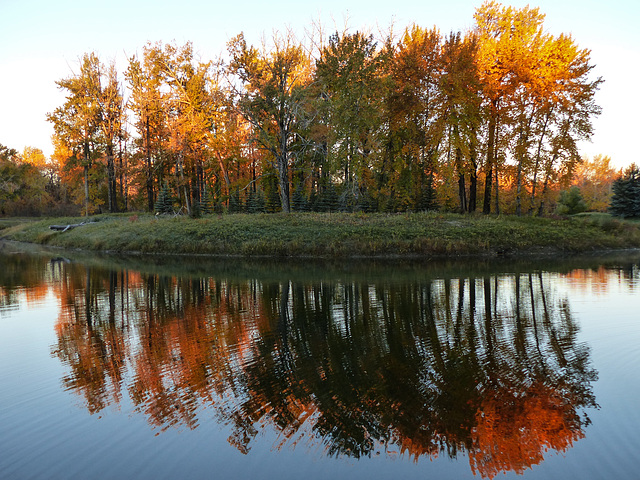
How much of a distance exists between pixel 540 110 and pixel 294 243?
20422mm

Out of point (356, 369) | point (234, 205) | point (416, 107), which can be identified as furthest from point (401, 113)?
point (356, 369)

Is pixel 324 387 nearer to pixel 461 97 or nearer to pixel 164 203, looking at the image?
pixel 461 97

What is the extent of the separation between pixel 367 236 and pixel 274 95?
12856 mm

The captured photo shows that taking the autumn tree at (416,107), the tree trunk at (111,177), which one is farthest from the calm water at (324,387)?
the tree trunk at (111,177)

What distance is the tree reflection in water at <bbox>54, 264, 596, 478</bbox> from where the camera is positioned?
4.46 metres

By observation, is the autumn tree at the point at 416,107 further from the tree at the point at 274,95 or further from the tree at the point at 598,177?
the tree at the point at 598,177

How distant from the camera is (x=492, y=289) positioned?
527 inches

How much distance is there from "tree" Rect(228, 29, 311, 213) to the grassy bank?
575 cm

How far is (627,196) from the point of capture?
4262 centimetres

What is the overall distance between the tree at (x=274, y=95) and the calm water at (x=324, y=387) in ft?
72.3

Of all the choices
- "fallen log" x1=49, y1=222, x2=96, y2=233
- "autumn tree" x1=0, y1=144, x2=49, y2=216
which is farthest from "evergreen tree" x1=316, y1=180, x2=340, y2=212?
"autumn tree" x1=0, y1=144, x2=49, y2=216

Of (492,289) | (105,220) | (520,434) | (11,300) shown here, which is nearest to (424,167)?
(492,289)

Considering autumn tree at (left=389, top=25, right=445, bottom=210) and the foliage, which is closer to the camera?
autumn tree at (left=389, top=25, right=445, bottom=210)

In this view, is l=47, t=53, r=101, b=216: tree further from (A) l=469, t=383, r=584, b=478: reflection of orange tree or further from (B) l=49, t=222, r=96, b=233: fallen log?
(A) l=469, t=383, r=584, b=478: reflection of orange tree
